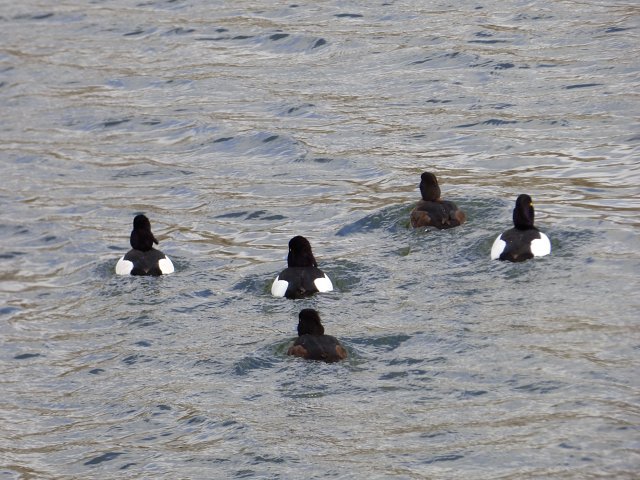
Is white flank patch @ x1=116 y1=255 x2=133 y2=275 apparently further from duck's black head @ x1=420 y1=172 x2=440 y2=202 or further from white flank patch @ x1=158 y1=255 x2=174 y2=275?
duck's black head @ x1=420 y1=172 x2=440 y2=202

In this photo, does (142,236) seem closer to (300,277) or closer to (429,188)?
(300,277)

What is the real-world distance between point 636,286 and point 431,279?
83.9 inches

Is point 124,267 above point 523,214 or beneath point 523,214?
beneath

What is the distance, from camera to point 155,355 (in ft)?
44.2

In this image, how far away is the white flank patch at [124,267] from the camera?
1598 cm

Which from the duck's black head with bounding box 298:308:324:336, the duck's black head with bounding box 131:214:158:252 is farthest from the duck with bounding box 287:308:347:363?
the duck's black head with bounding box 131:214:158:252

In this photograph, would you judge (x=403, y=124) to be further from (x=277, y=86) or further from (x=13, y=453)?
(x=13, y=453)

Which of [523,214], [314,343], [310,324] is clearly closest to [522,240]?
[523,214]

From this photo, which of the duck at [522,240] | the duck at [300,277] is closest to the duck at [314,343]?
the duck at [300,277]

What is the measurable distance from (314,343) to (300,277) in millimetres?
2020

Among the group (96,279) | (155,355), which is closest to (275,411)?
(155,355)

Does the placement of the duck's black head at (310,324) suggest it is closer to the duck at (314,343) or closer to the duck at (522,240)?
the duck at (314,343)

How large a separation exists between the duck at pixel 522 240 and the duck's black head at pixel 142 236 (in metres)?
3.99

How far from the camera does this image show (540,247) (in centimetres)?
1505
